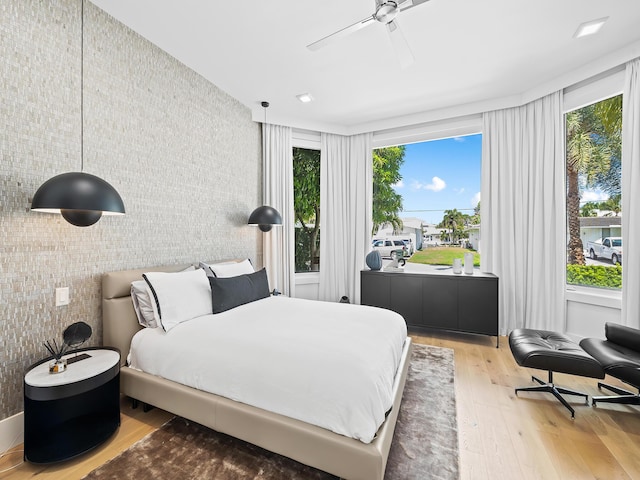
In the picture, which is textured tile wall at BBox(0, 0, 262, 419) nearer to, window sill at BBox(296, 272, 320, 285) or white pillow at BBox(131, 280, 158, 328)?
white pillow at BBox(131, 280, 158, 328)

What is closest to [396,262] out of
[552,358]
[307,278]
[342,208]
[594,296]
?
[342,208]

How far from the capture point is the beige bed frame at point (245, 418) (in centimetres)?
138

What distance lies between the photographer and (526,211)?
359cm

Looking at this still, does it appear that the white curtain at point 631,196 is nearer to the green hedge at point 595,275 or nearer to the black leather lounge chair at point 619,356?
the green hedge at point 595,275

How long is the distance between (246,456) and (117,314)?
1391mm

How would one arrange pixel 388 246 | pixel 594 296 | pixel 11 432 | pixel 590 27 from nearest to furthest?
pixel 11 432
pixel 590 27
pixel 594 296
pixel 388 246

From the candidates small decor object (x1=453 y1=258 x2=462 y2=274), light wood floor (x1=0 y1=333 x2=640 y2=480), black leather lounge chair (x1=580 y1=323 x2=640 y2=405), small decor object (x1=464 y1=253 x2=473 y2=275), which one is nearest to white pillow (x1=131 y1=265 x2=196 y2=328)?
light wood floor (x1=0 y1=333 x2=640 y2=480)

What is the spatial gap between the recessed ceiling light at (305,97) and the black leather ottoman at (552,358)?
3.37 m

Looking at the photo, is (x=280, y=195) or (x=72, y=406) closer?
(x=72, y=406)

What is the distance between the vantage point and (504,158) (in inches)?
146

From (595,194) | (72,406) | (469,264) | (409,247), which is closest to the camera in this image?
(72,406)

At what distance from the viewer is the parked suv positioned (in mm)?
4570

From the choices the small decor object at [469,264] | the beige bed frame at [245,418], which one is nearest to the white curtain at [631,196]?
the small decor object at [469,264]

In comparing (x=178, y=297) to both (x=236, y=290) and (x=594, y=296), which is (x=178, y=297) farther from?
(x=594, y=296)
